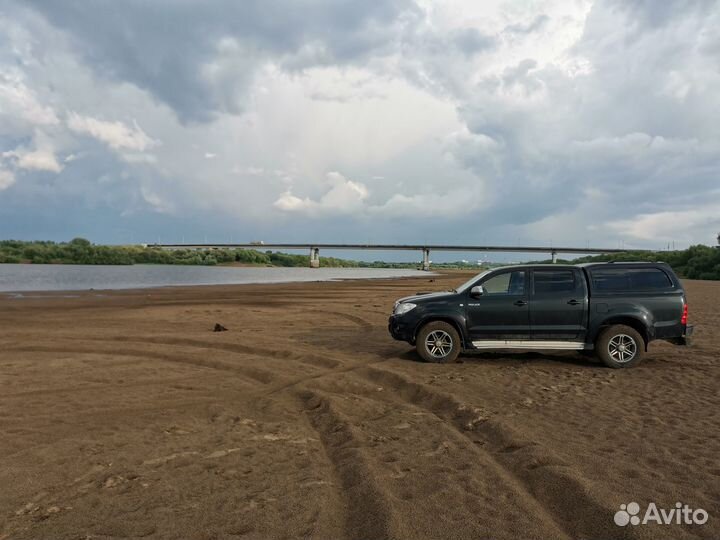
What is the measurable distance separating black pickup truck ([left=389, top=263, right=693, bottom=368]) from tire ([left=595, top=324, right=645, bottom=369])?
0.7 inches

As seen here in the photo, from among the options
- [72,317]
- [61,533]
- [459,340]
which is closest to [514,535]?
[61,533]

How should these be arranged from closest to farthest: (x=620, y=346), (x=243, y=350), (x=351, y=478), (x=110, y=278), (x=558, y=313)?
(x=351, y=478) < (x=620, y=346) < (x=558, y=313) < (x=243, y=350) < (x=110, y=278)

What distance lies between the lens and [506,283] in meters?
9.94

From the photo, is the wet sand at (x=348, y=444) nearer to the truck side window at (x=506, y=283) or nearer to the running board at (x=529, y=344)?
the running board at (x=529, y=344)

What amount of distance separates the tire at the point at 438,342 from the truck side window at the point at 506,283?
3.75ft

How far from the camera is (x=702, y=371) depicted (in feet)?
29.5

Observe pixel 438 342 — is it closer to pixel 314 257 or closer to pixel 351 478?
pixel 351 478

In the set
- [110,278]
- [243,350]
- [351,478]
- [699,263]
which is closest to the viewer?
[351,478]

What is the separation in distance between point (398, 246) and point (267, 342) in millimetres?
131852

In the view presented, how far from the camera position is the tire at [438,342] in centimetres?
973

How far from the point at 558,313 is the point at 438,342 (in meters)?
2.42

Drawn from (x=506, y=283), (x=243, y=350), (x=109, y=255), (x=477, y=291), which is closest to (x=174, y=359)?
(x=243, y=350)

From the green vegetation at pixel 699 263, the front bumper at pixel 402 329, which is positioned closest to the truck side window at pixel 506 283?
the front bumper at pixel 402 329

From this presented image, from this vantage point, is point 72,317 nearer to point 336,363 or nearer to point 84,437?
point 336,363
